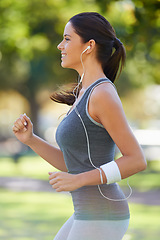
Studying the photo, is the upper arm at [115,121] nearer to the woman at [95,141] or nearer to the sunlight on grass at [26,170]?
the woman at [95,141]

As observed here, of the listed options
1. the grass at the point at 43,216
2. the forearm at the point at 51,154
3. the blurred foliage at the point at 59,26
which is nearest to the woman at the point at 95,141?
the forearm at the point at 51,154

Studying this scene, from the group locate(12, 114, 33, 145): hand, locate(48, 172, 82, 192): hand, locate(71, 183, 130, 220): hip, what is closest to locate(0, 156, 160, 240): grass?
locate(12, 114, 33, 145): hand

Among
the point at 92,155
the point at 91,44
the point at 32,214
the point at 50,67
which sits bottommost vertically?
the point at 50,67

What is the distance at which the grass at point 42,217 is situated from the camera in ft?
24.1

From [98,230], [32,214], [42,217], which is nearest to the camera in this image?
[98,230]

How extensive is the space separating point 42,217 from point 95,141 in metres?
6.35

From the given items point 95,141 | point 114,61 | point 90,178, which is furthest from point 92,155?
point 114,61

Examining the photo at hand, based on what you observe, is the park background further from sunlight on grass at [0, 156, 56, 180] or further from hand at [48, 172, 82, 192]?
hand at [48, 172, 82, 192]

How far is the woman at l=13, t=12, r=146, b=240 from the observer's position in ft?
7.97

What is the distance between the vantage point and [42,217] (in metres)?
8.73

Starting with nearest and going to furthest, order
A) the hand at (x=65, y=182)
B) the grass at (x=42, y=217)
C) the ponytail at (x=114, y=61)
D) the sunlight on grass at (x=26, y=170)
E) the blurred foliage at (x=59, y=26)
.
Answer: the hand at (x=65, y=182), the ponytail at (x=114, y=61), the grass at (x=42, y=217), the blurred foliage at (x=59, y=26), the sunlight on grass at (x=26, y=170)

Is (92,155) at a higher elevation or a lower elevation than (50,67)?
higher

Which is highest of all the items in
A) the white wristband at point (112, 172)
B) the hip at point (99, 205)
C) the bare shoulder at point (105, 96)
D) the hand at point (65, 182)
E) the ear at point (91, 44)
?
the ear at point (91, 44)

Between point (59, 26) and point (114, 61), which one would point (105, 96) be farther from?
point (59, 26)
